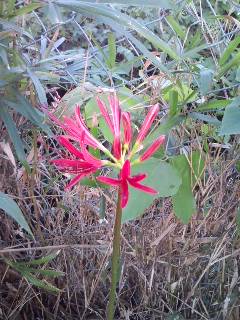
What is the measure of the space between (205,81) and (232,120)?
9 centimetres

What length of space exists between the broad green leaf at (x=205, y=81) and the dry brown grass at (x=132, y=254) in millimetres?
169

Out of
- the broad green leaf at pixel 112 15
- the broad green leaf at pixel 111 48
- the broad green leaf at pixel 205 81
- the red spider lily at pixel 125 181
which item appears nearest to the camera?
the red spider lily at pixel 125 181

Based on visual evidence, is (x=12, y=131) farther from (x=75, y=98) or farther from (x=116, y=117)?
(x=116, y=117)

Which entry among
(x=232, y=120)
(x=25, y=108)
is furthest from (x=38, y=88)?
(x=232, y=120)

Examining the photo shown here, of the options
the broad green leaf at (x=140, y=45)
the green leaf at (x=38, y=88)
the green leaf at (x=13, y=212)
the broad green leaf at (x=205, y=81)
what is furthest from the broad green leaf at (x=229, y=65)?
the green leaf at (x=13, y=212)

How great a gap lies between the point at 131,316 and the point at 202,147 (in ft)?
1.10

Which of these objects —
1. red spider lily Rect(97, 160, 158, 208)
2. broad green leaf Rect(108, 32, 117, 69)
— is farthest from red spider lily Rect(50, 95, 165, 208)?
broad green leaf Rect(108, 32, 117, 69)

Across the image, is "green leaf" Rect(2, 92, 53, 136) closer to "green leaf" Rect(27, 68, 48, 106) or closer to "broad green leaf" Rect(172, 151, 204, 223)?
"green leaf" Rect(27, 68, 48, 106)

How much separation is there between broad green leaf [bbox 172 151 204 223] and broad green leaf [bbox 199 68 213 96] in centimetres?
11

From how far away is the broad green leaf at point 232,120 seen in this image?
2.65 ft

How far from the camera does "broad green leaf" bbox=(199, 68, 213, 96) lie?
2.87 ft

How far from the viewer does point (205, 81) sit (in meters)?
0.89

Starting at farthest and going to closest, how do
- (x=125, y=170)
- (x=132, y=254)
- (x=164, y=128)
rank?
(x=132, y=254), (x=164, y=128), (x=125, y=170)

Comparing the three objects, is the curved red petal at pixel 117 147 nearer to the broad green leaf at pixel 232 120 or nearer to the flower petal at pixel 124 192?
the flower petal at pixel 124 192
